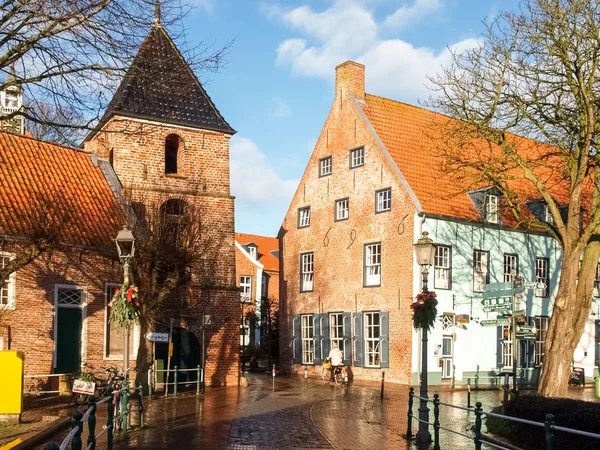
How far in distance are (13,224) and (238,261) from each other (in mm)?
34168

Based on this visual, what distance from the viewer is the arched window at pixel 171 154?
2803 cm

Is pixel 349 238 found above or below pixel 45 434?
above

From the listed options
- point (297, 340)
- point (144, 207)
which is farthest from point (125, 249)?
point (297, 340)

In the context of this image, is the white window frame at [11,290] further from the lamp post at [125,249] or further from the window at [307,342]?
the window at [307,342]

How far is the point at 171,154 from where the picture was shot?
28422 mm

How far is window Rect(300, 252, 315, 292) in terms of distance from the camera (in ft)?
113

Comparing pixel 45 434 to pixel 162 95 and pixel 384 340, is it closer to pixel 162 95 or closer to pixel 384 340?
pixel 162 95

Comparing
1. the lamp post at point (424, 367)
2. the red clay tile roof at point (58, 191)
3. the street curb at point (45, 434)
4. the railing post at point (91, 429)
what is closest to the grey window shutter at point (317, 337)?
the red clay tile roof at point (58, 191)

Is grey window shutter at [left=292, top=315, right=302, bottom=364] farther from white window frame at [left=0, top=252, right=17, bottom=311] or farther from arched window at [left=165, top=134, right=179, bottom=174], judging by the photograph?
white window frame at [left=0, top=252, right=17, bottom=311]

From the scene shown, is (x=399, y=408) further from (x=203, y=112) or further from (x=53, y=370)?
(x=203, y=112)

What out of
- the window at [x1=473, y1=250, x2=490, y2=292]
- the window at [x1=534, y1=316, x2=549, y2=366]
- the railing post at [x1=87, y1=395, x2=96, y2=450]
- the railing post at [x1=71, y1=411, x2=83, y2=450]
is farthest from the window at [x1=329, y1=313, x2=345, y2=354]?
the railing post at [x1=71, y1=411, x2=83, y2=450]

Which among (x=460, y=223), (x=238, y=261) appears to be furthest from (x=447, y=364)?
(x=238, y=261)

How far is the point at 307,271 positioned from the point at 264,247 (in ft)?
99.5

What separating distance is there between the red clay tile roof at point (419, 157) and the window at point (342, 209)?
3162 mm
